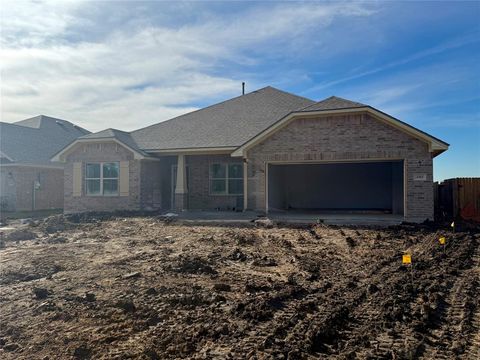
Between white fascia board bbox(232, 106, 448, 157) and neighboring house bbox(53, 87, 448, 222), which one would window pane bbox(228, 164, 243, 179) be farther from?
A: white fascia board bbox(232, 106, 448, 157)

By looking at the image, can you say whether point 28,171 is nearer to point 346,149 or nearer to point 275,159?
point 275,159

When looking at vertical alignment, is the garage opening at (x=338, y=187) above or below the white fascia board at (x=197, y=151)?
below

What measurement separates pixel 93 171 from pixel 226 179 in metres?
7.08

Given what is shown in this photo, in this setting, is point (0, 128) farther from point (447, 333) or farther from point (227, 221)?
point (447, 333)

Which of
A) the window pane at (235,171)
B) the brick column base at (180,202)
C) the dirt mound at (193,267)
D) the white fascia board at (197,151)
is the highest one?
the white fascia board at (197,151)

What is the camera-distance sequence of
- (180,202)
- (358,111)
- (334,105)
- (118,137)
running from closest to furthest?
(358,111) → (334,105) → (180,202) → (118,137)

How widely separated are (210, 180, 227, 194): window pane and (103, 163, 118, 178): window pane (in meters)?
4.94

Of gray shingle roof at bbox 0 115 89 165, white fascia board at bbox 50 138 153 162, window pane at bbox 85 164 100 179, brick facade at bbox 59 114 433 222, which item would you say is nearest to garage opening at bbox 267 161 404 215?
brick facade at bbox 59 114 433 222

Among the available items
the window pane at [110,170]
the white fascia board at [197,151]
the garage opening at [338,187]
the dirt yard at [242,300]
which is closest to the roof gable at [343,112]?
the white fascia board at [197,151]

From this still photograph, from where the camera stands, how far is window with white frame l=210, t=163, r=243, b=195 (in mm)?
19969

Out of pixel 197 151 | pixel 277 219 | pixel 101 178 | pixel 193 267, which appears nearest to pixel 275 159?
pixel 277 219

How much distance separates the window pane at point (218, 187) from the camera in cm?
2027

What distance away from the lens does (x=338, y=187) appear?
23.7 meters

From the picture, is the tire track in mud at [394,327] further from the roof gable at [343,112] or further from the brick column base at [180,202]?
the brick column base at [180,202]
